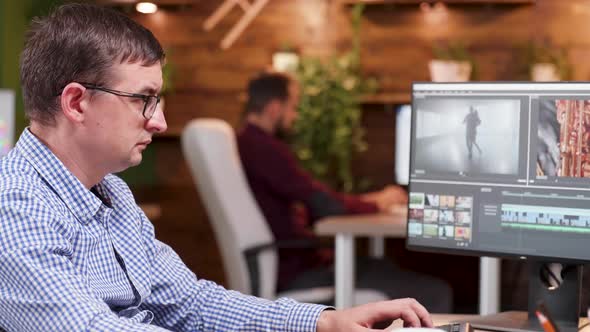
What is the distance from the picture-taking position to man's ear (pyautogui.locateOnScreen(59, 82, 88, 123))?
149 cm

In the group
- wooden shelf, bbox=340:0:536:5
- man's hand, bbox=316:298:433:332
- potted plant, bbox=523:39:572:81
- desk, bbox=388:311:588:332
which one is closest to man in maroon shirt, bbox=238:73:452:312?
potted plant, bbox=523:39:572:81

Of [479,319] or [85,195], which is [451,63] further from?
[85,195]

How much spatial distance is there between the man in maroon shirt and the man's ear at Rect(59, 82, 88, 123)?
2.26 metres

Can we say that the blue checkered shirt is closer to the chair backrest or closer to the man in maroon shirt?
the chair backrest

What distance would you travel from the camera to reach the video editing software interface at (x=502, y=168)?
175 centimetres

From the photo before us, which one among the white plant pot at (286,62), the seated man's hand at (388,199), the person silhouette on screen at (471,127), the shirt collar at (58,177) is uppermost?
the white plant pot at (286,62)

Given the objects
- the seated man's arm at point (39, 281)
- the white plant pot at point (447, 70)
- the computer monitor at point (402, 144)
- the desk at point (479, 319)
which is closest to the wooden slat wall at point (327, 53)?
the white plant pot at point (447, 70)

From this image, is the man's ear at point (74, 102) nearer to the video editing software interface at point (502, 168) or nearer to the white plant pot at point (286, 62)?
the video editing software interface at point (502, 168)

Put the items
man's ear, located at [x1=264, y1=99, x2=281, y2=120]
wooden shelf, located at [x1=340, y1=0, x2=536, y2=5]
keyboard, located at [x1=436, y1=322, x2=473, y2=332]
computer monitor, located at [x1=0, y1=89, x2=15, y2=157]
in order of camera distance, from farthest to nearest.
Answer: wooden shelf, located at [x1=340, y1=0, x2=536, y2=5] < man's ear, located at [x1=264, y1=99, x2=281, y2=120] < computer monitor, located at [x1=0, y1=89, x2=15, y2=157] < keyboard, located at [x1=436, y1=322, x2=473, y2=332]

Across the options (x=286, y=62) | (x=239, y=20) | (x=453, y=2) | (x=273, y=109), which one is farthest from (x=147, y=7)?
(x=273, y=109)

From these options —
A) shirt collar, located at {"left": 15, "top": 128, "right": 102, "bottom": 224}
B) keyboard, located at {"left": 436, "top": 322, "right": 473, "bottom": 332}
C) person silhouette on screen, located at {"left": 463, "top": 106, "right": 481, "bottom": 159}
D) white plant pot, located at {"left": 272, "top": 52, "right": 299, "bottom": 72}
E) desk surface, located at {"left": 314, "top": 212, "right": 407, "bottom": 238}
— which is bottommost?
desk surface, located at {"left": 314, "top": 212, "right": 407, "bottom": 238}

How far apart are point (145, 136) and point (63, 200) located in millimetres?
175

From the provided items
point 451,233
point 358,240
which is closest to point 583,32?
point 358,240

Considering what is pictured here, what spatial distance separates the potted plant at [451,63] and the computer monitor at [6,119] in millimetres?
2358
